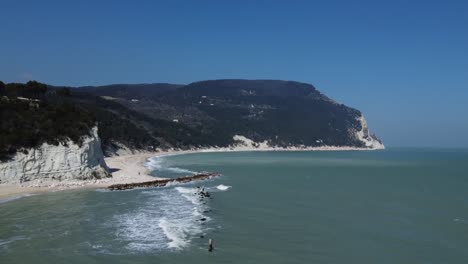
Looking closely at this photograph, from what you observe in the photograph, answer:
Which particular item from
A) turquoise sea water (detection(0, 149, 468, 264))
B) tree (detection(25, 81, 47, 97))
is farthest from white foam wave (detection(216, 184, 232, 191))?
tree (detection(25, 81, 47, 97))

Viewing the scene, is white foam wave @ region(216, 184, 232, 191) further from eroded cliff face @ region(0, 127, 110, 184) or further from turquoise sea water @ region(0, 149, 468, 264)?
eroded cliff face @ region(0, 127, 110, 184)

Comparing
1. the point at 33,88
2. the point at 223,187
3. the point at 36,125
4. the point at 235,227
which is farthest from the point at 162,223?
the point at 33,88

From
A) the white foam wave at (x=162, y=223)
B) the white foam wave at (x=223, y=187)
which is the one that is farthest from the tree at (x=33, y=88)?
the white foam wave at (x=162, y=223)

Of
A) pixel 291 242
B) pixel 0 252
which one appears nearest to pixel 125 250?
pixel 0 252

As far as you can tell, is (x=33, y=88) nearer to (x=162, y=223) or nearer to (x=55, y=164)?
(x=55, y=164)

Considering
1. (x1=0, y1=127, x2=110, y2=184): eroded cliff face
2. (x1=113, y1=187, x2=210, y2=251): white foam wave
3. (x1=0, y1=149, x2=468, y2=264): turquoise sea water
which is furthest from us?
(x1=0, y1=127, x2=110, y2=184): eroded cliff face

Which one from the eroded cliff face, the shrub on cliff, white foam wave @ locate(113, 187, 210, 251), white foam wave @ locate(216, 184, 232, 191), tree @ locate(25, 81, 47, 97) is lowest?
white foam wave @ locate(113, 187, 210, 251)
